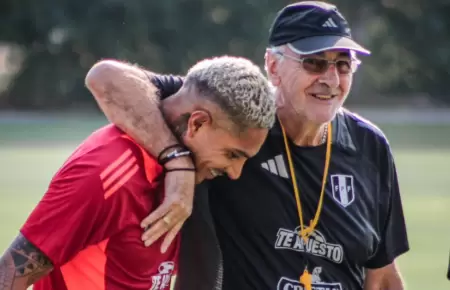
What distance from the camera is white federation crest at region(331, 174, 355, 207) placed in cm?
448

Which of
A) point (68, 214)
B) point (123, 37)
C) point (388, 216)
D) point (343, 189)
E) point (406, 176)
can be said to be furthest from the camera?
point (123, 37)

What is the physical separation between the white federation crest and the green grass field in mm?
5503

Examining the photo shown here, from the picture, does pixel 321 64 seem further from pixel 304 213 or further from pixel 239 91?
pixel 239 91

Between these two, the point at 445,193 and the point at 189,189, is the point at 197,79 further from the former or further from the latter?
the point at 445,193

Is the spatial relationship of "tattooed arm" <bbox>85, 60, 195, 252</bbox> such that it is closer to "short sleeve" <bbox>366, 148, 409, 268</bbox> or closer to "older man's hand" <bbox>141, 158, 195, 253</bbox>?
"older man's hand" <bbox>141, 158, 195, 253</bbox>

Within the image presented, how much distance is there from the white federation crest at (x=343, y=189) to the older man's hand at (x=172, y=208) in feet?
2.96

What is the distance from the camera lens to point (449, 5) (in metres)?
40.5

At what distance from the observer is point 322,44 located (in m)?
4.38

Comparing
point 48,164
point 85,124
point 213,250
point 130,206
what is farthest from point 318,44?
point 85,124

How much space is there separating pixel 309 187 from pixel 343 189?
0.16 meters

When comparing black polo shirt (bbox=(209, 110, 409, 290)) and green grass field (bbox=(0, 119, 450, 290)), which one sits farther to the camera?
green grass field (bbox=(0, 119, 450, 290))

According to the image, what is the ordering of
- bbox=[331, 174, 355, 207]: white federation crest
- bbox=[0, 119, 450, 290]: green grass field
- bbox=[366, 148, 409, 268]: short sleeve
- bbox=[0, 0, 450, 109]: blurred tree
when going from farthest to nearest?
bbox=[0, 0, 450, 109]: blurred tree → bbox=[0, 119, 450, 290]: green grass field → bbox=[366, 148, 409, 268]: short sleeve → bbox=[331, 174, 355, 207]: white federation crest

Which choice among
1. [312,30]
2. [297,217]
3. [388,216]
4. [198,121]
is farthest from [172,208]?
[388,216]

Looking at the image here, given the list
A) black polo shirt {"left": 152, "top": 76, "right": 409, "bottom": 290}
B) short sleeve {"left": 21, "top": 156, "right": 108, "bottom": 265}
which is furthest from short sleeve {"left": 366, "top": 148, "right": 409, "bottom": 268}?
short sleeve {"left": 21, "top": 156, "right": 108, "bottom": 265}
